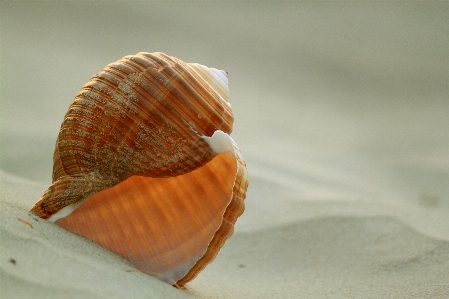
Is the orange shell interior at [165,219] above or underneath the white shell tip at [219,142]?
underneath

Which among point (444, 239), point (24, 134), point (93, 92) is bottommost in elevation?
point (24, 134)

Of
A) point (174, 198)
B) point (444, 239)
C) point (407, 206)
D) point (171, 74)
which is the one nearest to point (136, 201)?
point (174, 198)

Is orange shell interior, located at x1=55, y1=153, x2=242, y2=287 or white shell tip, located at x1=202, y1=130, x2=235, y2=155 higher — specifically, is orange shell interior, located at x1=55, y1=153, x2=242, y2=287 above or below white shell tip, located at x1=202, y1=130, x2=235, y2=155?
below

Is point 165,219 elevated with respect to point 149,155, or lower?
lower

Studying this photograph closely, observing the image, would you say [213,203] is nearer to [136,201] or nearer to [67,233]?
[136,201]

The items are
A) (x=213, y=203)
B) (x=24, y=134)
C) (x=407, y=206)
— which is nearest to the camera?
(x=213, y=203)
